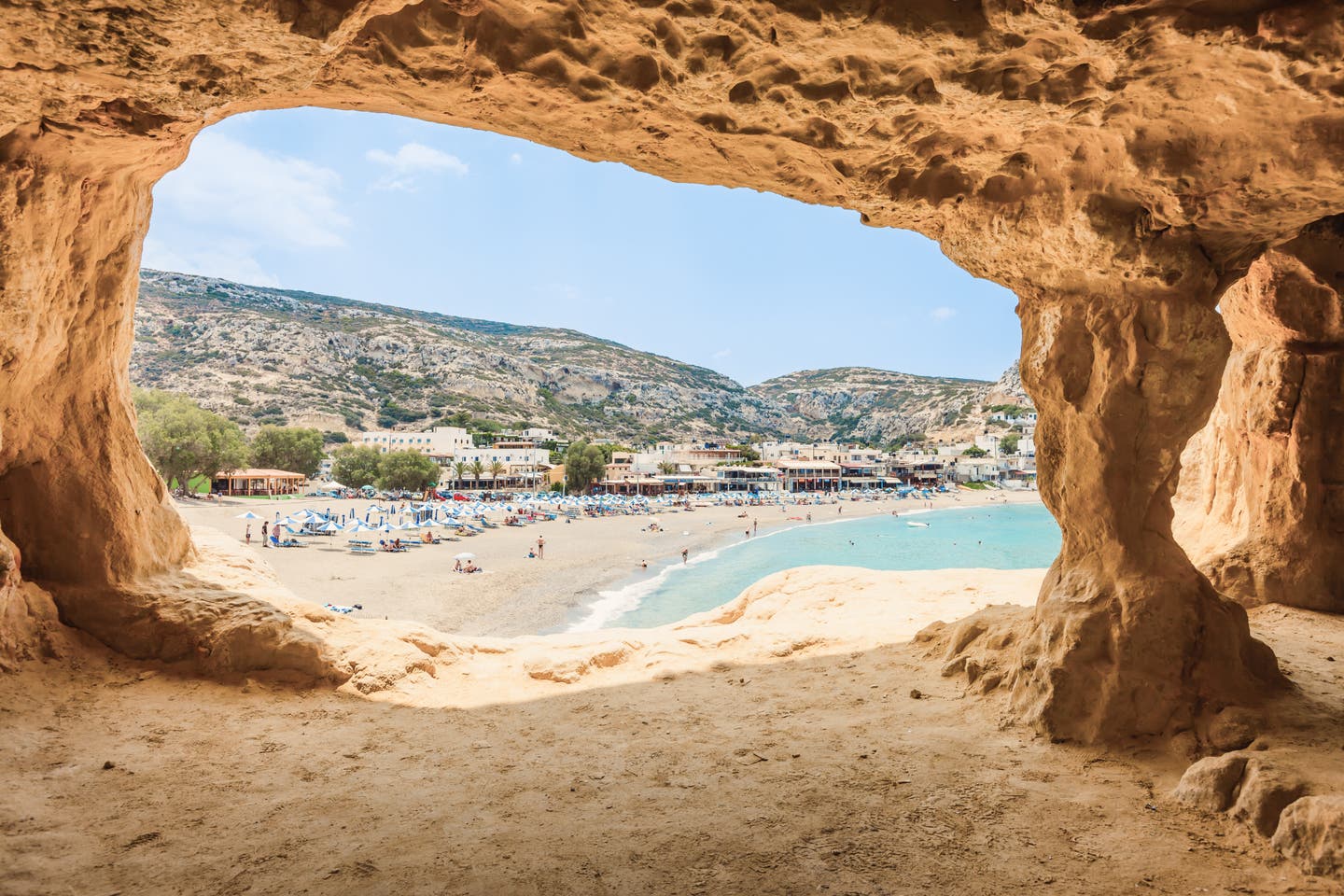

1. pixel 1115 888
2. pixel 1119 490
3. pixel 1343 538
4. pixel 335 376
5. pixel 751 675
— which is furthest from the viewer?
pixel 335 376

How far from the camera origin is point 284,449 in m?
52.6

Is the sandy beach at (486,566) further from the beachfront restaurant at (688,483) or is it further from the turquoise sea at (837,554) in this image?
the beachfront restaurant at (688,483)

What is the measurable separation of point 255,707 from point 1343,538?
1176 centimetres

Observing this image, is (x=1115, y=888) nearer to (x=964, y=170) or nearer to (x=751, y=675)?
(x=751, y=675)

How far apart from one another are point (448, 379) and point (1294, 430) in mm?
104212

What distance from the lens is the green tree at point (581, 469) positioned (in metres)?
65.8

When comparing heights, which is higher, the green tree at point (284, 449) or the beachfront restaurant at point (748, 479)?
the beachfront restaurant at point (748, 479)

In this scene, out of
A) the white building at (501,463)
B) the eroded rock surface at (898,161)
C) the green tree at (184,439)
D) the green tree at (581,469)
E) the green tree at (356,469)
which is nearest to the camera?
the eroded rock surface at (898,161)

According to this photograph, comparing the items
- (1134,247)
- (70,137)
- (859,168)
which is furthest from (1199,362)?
(70,137)

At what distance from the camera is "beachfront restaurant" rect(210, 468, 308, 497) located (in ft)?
154

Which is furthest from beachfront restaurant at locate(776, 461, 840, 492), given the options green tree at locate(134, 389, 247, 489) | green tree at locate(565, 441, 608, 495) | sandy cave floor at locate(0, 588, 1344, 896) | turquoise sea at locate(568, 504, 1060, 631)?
sandy cave floor at locate(0, 588, 1344, 896)

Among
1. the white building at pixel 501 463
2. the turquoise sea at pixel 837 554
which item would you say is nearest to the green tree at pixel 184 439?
the white building at pixel 501 463

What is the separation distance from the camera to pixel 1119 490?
5.25 metres

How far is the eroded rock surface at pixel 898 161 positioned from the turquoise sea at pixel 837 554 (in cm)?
1475
